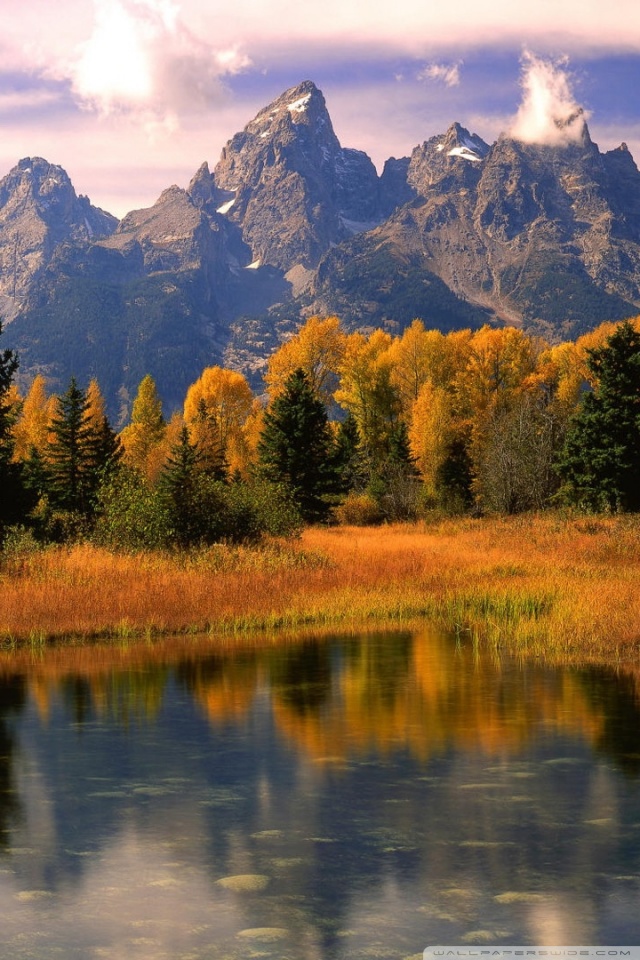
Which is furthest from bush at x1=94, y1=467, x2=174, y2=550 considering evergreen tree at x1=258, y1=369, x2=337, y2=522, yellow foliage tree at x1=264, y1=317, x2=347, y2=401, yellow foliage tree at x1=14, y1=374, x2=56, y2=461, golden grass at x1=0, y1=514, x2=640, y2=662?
yellow foliage tree at x1=264, y1=317, x2=347, y2=401

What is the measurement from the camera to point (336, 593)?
26.4 m

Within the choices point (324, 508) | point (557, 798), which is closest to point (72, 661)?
point (557, 798)

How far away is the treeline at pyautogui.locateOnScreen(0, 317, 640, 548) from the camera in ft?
121

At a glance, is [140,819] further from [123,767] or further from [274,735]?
[274,735]

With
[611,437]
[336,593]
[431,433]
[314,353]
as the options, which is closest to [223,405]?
[314,353]

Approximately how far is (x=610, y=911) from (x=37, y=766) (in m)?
7.08

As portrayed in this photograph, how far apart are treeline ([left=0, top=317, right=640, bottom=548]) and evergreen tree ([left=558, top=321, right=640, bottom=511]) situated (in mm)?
74

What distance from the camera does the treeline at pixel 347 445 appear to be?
121 feet

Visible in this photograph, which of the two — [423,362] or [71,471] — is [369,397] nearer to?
[423,362]

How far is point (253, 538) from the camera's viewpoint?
37000mm

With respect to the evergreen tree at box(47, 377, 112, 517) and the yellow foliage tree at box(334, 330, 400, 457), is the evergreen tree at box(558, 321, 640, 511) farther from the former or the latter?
the yellow foliage tree at box(334, 330, 400, 457)

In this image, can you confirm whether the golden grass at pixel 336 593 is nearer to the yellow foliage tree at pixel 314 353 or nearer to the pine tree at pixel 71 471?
the pine tree at pixel 71 471

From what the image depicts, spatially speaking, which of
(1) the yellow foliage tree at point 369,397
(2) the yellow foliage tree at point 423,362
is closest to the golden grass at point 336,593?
(1) the yellow foliage tree at point 369,397

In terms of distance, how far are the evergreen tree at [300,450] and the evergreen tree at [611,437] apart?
11614 millimetres
